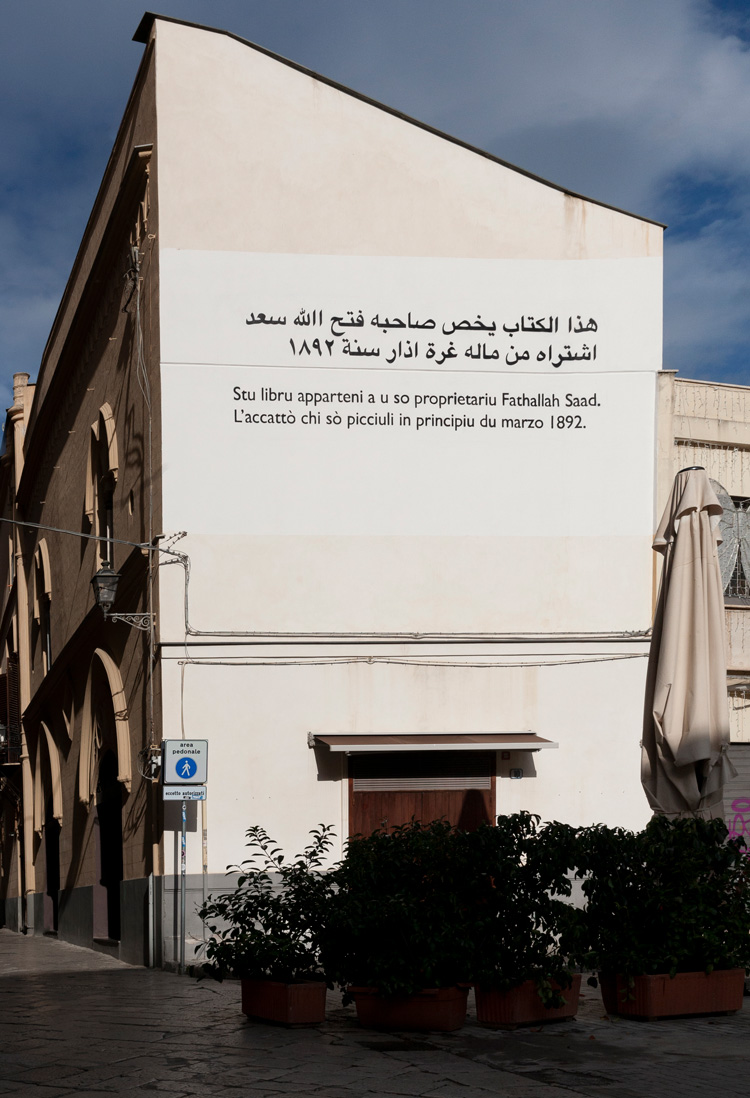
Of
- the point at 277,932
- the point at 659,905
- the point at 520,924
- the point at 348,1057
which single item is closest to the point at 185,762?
the point at 277,932

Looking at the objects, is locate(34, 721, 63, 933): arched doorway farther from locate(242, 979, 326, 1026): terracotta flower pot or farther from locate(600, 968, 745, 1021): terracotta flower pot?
locate(600, 968, 745, 1021): terracotta flower pot

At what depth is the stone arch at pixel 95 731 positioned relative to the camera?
56.1 feet

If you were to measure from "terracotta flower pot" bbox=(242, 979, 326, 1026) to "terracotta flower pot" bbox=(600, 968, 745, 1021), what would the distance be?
6.71 ft

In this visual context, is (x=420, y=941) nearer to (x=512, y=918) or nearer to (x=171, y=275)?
(x=512, y=918)

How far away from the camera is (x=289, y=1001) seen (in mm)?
9102

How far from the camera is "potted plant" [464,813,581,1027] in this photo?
Answer: 29.3ft

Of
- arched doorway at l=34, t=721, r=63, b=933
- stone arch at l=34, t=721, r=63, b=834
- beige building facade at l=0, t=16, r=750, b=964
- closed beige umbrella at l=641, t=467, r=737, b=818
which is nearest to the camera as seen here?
closed beige umbrella at l=641, t=467, r=737, b=818

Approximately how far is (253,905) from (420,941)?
1.33 m

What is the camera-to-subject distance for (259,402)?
15.8 m

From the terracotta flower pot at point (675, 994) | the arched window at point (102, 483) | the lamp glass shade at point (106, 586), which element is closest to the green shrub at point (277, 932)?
the terracotta flower pot at point (675, 994)

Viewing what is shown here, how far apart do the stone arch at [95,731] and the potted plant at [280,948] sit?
758 centimetres

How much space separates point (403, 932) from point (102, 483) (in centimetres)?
1359

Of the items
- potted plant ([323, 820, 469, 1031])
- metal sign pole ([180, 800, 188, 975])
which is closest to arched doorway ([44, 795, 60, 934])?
metal sign pole ([180, 800, 188, 975])

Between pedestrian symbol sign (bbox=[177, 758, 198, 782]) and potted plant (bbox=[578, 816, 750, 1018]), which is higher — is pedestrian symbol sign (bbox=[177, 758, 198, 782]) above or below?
above
